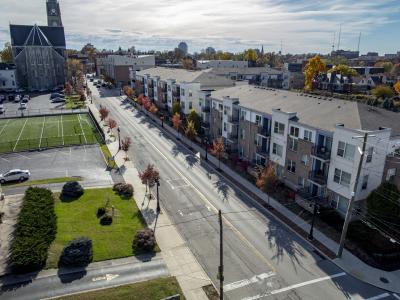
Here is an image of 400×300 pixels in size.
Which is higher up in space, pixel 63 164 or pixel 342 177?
pixel 342 177

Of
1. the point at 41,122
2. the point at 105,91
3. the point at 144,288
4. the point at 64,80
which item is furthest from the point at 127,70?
the point at 144,288

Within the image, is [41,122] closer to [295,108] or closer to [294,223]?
[295,108]

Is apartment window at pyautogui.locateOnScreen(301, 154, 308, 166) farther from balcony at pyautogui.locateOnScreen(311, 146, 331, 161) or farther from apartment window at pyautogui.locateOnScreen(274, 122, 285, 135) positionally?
apartment window at pyautogui.locateOnScreen(274, 122, 285, 135)

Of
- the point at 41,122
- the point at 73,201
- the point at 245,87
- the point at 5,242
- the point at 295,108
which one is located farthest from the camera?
the point at 41,122

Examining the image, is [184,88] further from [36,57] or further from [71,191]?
[36,57]

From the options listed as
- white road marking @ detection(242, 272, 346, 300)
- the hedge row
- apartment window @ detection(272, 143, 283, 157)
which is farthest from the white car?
white road marking @ detection(242, 272, 346, 300)

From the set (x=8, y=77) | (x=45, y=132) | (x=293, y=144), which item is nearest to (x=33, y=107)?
(x=45, y=132)

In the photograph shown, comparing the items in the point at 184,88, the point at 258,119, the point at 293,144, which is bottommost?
the point at 293,144

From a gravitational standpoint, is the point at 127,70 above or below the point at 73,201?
above
